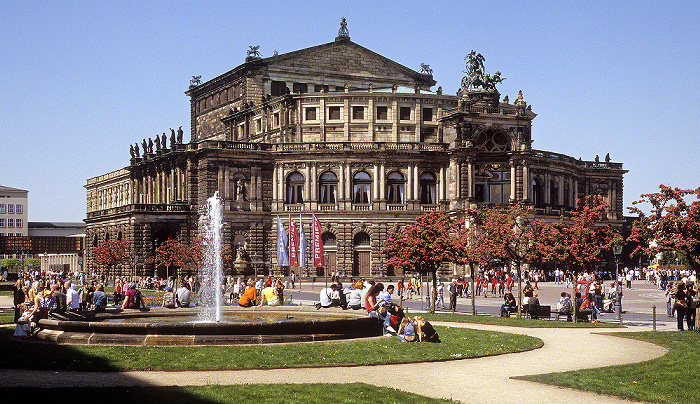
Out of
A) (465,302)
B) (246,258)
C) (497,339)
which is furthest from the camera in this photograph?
(246,258)

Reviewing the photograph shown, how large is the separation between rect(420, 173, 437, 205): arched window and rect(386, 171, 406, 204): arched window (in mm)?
2397

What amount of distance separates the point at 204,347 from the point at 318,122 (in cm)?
7434

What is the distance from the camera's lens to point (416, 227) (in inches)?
2094

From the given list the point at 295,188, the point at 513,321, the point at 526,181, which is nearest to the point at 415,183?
the point at 526,181

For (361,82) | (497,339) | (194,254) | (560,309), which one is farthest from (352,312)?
(361,82)

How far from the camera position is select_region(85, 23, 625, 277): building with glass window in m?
95.1

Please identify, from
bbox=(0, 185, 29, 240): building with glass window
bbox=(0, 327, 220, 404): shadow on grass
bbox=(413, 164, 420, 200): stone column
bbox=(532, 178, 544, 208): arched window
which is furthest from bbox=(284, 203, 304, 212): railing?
bbox=(0, 185, 29, 240): building with glass window

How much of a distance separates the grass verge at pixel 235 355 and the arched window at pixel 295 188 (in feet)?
224

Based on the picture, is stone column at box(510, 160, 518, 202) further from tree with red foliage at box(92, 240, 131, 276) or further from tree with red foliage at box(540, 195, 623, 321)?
tree with red foliage at box(540, 195, 623, 321)

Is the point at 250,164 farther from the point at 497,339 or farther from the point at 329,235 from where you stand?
the point at 497,339

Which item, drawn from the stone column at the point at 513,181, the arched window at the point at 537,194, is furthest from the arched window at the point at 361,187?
the arched window at the point at 537,194

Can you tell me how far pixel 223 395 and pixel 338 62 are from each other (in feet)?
309

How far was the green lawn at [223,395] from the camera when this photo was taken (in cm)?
1822

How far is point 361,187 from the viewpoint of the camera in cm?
9669
